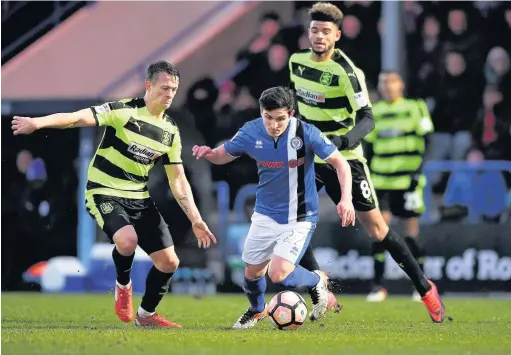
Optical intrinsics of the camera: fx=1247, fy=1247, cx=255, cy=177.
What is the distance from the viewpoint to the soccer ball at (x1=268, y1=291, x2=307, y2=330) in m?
8.49

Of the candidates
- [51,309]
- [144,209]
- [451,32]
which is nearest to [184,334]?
[144,209]

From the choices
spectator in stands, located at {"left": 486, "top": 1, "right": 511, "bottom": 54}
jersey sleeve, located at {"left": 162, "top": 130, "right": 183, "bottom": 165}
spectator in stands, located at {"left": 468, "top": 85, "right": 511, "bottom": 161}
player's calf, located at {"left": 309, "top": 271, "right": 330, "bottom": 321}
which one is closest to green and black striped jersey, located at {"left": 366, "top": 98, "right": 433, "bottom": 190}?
spectator in stands, located at {"left": 468, "top": 85, "right": 511, "bottom": 161}

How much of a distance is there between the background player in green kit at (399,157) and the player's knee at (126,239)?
15.3 ft

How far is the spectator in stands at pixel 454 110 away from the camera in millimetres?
15062

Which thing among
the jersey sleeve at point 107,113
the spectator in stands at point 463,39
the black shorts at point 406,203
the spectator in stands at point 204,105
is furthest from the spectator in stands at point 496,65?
the jersey sleeve at point 107,113

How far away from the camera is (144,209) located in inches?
353

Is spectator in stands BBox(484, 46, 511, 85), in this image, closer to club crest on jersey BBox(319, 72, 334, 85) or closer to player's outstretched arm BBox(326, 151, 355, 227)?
club crest on jersey BBox(319, 72, 334, 85)

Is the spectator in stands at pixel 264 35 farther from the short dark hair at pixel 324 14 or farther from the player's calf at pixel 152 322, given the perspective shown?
the player's calf at pixel 152 322

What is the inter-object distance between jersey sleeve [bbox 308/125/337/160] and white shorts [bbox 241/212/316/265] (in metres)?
0.52

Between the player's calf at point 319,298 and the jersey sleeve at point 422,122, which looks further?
the jersey sleeve at point 422,122

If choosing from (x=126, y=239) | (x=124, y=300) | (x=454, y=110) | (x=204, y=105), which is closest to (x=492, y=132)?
(x=454, y=110)

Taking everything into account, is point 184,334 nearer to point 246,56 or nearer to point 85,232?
point 85,232

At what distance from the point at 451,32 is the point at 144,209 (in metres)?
7.69

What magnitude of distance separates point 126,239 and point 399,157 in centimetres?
501
